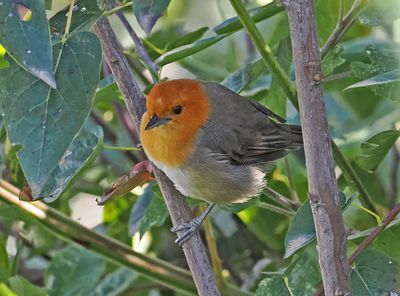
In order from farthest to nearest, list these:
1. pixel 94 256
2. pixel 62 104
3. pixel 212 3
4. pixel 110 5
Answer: pixel 212 3 → pixel 94 256 → pixel 110 5 → pixel 62 104

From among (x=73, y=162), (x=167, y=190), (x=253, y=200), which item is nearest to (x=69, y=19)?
(x=73, y=162)

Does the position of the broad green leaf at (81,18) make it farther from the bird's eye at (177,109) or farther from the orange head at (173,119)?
the bird's eye at (177,109)

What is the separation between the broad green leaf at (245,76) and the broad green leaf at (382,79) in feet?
1.45

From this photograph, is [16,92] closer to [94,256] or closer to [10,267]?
[10,267]

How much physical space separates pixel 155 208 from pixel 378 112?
107cm

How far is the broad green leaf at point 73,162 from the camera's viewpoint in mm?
1893

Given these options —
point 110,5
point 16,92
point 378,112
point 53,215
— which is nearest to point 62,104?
point 16,92

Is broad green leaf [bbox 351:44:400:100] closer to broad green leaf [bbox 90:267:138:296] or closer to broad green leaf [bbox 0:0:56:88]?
broad green leaf [bbox 0:0:56:88]

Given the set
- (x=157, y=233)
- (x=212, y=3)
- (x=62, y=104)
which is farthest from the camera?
(x=212, y=3)

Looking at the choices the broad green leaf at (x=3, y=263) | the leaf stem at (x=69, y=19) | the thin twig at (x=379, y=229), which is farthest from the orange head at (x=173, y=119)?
the thin twig at (x=379, y=229)

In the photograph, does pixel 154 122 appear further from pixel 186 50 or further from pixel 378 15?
pixel 378 15

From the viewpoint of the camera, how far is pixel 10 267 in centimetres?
250

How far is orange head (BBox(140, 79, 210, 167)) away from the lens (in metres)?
2.36

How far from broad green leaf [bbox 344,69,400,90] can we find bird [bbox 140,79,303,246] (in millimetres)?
572
